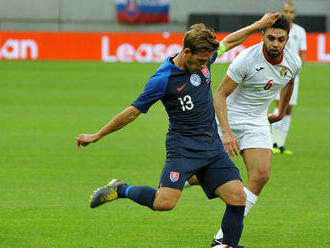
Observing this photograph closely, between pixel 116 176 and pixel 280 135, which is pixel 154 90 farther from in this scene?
pixel 280 135

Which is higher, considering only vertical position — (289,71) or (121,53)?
(289,71)

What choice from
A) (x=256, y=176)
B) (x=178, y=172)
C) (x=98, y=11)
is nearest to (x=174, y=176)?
(x=178, y=172)

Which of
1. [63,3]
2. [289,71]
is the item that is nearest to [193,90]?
[289,71]

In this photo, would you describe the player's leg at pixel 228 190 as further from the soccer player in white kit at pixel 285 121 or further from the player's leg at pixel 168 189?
the soccer player in white kit at pixel 285 121

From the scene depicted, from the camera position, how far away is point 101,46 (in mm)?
34250

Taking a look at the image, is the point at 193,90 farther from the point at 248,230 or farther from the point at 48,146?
the point at 48,146

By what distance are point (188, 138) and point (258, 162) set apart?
104 centimetres

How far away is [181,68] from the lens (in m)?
6.76

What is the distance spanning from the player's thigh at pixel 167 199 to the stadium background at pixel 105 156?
748mm

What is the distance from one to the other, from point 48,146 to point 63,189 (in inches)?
154

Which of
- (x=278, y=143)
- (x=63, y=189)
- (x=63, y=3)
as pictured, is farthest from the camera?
(x=63, y=3)

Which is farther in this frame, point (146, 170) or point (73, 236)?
point (146, 170)

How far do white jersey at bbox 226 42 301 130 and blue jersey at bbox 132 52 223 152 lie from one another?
0.96 meters

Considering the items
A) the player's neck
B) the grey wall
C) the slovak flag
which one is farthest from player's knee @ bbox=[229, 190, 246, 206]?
the grey wall
